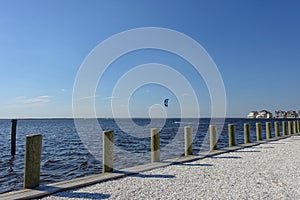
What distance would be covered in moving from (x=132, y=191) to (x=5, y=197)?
2.05 meters

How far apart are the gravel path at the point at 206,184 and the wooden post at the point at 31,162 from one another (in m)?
0.76

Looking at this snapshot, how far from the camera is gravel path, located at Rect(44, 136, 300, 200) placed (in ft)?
14.2

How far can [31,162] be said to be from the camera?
4930 millimetres

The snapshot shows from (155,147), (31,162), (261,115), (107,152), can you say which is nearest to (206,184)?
(107,152)

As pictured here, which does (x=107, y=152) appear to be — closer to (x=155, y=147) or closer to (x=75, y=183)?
(x=75, y=183)

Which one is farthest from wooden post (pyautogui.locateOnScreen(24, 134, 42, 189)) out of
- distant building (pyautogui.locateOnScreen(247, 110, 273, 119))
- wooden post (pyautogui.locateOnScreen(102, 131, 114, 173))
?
distant building (pyautogui.locateOnScreen(247, 110, 273, 119))

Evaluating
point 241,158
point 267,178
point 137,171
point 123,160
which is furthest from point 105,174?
point 123,160

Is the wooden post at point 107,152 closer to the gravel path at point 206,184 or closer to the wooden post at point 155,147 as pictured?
the gravel path at point 206,184

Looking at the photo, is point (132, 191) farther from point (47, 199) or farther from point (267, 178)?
point (267, 178)

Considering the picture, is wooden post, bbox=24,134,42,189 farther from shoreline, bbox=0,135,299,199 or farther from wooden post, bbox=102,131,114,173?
wooden post, bbox=102,131,114,173

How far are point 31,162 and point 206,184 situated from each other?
11.1 ft

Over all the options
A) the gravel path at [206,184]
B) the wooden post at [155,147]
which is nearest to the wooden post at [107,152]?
the gravel path at [206,184]

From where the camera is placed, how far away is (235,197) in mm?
4227

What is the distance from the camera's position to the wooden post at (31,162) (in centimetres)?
484
